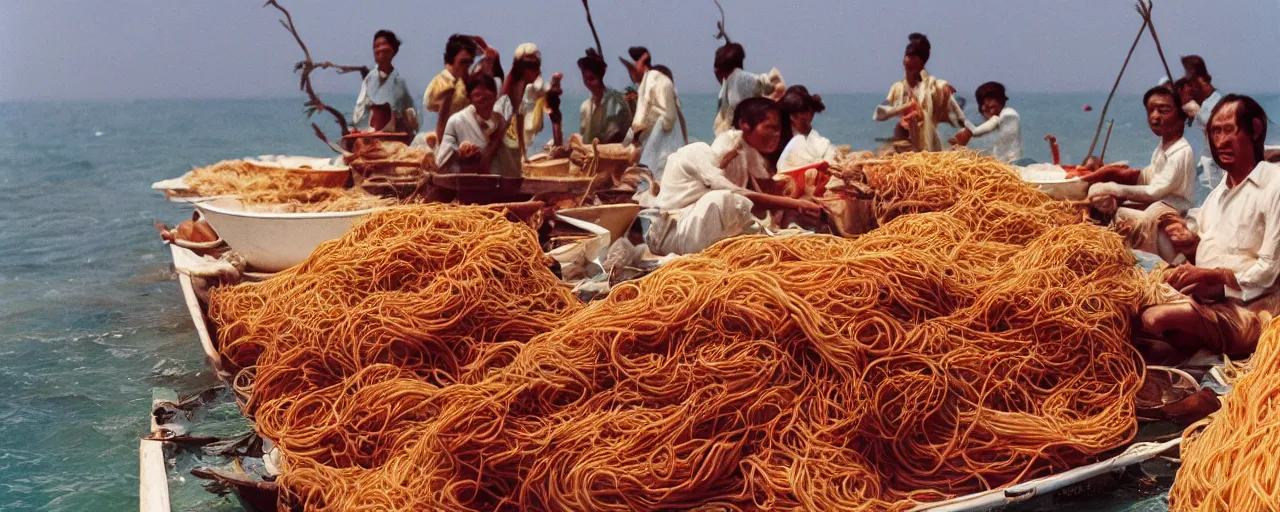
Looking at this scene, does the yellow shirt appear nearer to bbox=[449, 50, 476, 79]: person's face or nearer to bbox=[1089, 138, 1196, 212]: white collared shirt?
bbox=[449, 50, 476, 79]: person's face

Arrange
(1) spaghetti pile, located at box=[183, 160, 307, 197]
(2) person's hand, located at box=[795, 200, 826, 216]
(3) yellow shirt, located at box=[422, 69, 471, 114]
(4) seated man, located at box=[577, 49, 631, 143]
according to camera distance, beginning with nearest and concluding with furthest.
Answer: (2) person's hand, located at box=[795, 200, 826, 216] → (1) spaghetti pile, located at box=[183, 160, 307, 197] → (3) yellow shirt, located at box=[422, 69, 471, 114] → (4) seated man, located at box=[577, 49, 631, 143]

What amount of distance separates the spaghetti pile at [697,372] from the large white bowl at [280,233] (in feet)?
3.56

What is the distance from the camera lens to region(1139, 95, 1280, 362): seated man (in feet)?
17.2

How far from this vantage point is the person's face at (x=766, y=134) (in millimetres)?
6906

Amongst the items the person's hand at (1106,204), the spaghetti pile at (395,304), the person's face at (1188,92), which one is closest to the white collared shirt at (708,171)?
the spaghetti pile at (395,304)

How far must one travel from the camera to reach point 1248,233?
5.37 meters

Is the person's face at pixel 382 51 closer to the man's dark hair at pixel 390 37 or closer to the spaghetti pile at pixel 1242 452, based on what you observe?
the man's dark hair at pixel 390 37

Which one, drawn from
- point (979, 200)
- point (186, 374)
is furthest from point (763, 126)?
point (186, 374)

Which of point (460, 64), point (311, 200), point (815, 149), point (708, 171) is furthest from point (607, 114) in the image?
point (708, 171)

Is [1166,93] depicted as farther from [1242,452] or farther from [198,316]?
[198,316]

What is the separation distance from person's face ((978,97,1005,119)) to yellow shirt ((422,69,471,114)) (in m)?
4.62

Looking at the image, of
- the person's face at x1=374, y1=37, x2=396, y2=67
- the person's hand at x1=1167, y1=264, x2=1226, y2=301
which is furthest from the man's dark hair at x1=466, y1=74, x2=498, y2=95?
the person's hand at x1=1167, y1=264, x2=1226, y2=301

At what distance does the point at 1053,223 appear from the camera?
6906mm

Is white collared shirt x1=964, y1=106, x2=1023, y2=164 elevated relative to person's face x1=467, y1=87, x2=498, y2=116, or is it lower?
lower
